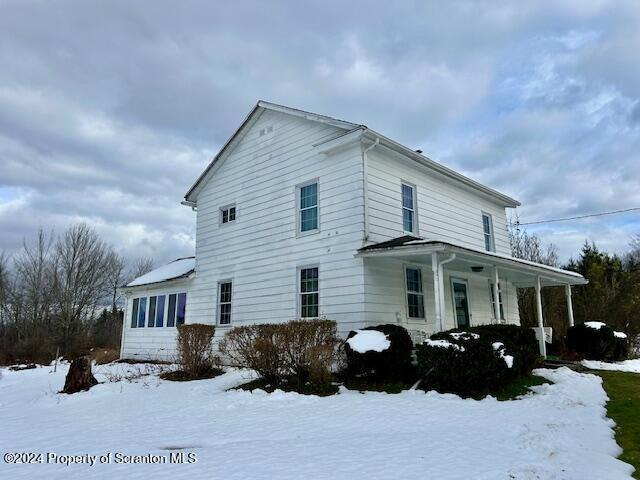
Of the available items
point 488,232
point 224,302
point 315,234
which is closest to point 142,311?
point 224,302

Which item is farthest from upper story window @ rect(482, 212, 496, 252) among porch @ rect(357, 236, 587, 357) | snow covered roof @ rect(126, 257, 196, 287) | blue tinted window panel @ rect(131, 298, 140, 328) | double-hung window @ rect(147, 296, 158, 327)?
blue tinted window panel @ rect(131, 298, 140, 328)

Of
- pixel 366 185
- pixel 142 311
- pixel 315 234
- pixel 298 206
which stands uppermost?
pixel 366 185

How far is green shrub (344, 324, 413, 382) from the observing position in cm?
995

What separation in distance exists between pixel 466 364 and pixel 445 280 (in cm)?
601

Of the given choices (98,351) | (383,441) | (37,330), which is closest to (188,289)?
(98,351)

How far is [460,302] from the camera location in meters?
15.1

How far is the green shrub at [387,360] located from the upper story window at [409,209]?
4.41 metres

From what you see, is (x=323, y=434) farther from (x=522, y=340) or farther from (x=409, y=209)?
(x=409, y=209)

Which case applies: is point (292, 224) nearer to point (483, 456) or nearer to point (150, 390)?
point (150, 390)

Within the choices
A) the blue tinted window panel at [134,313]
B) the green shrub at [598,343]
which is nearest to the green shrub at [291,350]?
the green shrub at [598,343]

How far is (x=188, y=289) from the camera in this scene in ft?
57.4

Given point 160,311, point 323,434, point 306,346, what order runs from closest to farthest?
point 323,434 → point 306,346 → point 160,311

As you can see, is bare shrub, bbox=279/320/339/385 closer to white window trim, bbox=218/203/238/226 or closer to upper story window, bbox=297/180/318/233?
upper story window, bbox=297/180/318/233

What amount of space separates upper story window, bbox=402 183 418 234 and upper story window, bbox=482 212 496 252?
4973 millimetres
